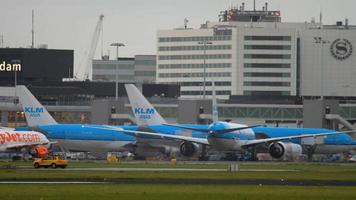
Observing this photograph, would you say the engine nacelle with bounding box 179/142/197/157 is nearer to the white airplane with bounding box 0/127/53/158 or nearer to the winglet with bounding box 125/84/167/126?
the winglet with bounding box 125/84/167/126

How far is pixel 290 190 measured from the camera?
87.6m

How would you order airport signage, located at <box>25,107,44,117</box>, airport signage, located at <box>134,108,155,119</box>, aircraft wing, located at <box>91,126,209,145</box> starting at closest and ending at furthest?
aircraft wing, located at <box>91,126,209,145</box> → airport signage, located at <box>134,108,155,119</box> → airport signage, located at <box>25,107,44,117</box>

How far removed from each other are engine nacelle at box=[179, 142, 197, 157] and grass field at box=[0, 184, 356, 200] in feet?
244

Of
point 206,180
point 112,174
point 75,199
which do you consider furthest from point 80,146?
point 75,199

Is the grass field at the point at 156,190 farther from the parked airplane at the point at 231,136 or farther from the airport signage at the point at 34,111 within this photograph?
the airport signage at the point at 34,111

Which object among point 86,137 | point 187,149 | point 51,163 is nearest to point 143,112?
point 86,137

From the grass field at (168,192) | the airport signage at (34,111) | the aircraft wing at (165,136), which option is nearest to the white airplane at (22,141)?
the aircraft wing at (165,136)

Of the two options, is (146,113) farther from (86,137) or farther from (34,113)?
(34,113)

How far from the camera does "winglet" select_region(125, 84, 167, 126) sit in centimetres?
17662

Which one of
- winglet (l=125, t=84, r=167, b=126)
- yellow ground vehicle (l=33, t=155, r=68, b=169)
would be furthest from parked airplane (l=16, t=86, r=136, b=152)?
yellow ground vehicle (l=33, t=155, r=68, b=169)

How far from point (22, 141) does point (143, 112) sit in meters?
25.5

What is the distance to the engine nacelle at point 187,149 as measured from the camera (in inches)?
6535

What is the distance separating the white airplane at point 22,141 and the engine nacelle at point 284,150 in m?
30.3

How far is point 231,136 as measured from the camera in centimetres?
16225
